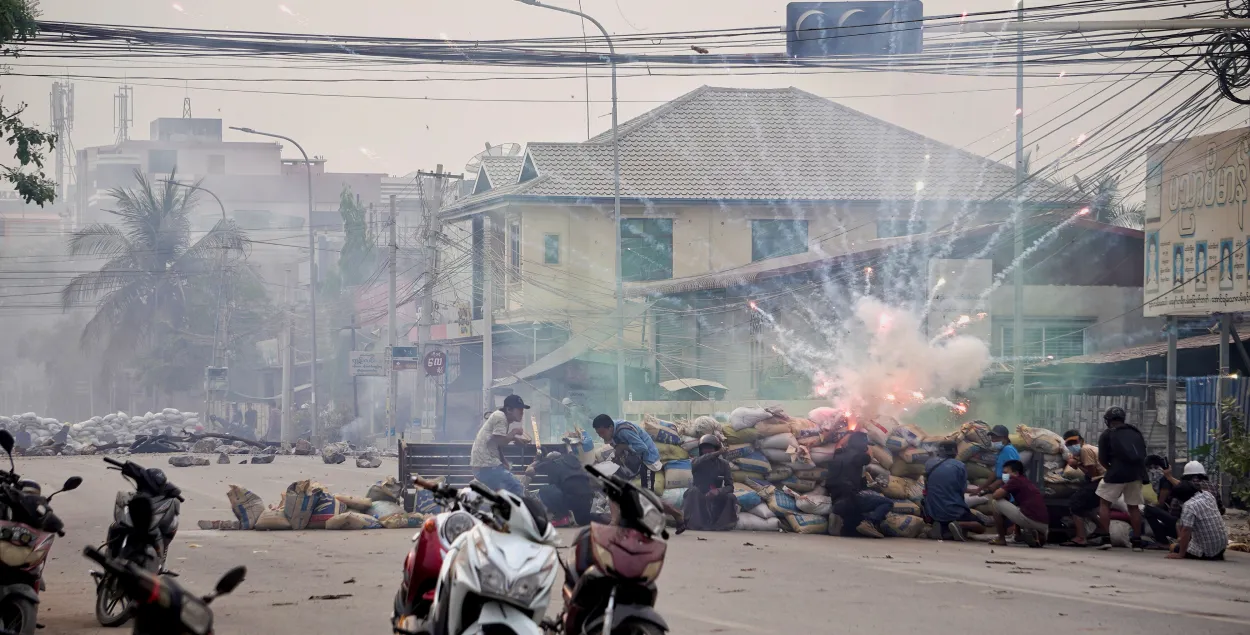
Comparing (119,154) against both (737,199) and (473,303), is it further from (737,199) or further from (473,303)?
(737,199)

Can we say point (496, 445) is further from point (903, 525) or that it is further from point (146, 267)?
point (146, 267)

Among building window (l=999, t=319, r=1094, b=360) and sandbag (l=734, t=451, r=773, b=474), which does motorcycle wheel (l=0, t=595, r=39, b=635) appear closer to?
A: sandbag (l=734, t=451, r=773, b=474)

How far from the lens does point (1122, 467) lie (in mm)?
14828

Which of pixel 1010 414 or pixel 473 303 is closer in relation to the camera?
pixel 1010 414

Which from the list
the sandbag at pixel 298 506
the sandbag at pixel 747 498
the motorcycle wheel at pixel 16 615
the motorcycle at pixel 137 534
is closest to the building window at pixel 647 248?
the sandbag at pixel 747 498

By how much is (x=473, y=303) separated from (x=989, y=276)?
21361 mm

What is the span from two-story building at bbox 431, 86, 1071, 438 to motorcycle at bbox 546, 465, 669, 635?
31078 millimetres

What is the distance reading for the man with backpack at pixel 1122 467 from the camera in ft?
48.5

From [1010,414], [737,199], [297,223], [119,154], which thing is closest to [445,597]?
[1010,414]

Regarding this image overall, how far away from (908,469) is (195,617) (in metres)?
13.5

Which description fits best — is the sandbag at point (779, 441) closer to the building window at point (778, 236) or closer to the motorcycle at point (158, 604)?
the motorcycle at point (158, 604)

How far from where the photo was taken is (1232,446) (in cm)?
1628

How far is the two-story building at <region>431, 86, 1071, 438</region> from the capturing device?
133 feet

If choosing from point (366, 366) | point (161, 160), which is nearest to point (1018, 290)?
point (366, 366)
